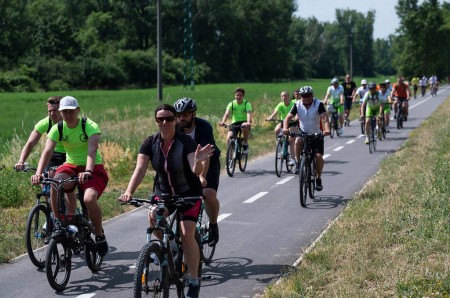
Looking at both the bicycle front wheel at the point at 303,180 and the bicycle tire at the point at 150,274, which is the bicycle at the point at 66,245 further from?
the bicycle front wheel at the point at 303,180

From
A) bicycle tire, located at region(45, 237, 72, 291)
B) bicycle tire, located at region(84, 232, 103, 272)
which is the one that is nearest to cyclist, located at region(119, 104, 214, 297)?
bicycle tire, located at region(45, 237, 72, 291)

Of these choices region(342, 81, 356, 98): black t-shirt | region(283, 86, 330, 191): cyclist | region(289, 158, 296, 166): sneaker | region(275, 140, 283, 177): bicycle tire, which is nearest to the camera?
region(283, 86, 330, 191): cyclist

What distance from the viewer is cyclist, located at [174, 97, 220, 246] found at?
7.09 m

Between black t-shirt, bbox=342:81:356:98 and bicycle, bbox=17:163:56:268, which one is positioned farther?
black t-shirt, bbox=342:81:356:98

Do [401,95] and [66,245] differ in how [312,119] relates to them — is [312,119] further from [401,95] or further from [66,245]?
[401,95]

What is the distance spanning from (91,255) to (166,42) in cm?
9889

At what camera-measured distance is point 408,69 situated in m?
111

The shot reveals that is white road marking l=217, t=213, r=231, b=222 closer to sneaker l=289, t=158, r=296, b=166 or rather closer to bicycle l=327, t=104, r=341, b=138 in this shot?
sneaker l=289, t=158, r=296, b=166

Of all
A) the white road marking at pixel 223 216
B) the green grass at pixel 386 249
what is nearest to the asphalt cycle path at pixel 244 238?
the white road marking at pixel 223 216

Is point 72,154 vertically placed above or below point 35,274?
above

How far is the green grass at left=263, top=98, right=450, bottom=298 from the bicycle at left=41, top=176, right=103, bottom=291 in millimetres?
1990

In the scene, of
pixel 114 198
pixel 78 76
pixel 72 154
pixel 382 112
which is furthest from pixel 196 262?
pixel 78 76

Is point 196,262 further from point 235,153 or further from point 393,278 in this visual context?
point 235,153

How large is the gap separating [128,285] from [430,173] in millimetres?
6741
